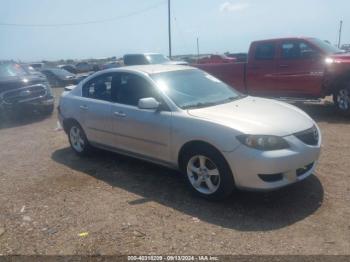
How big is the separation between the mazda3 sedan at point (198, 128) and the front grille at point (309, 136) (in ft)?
A: 0.04

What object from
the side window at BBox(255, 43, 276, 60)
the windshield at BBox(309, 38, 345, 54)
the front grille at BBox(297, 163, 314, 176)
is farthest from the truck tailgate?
the front grille at BBox(297, 163, 314, 176)

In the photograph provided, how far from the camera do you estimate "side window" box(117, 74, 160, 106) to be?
519 cm

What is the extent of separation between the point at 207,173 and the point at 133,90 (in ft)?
5.90

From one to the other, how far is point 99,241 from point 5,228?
1.25 meters

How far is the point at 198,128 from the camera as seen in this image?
4.38 metres

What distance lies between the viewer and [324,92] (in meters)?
9.30

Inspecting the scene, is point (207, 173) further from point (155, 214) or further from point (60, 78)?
point (60, 78)

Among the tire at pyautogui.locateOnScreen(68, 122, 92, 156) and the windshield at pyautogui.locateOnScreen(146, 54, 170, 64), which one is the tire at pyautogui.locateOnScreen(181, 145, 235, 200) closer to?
the tire at pyautogui.locateOnScreen(68, 122, 92, 156)

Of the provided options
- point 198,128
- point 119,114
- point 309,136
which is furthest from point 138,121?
point 309,136

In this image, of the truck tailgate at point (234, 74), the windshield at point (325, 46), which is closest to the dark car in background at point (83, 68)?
the truck tailgate at point (234, 74)

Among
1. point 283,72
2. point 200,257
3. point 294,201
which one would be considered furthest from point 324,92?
point 200,257

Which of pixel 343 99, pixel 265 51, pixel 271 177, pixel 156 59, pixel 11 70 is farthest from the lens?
pixel 156 59

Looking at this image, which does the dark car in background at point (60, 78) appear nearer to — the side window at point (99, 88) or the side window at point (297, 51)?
the side window at point (297, 51)

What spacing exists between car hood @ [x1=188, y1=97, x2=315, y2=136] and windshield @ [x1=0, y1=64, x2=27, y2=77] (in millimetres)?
8504
